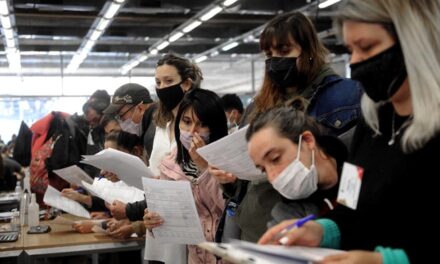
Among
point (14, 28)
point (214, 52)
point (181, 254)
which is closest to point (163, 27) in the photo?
point (214, 52)

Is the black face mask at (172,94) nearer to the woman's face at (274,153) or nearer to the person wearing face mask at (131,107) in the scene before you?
the person wearing face mask at (131,107)

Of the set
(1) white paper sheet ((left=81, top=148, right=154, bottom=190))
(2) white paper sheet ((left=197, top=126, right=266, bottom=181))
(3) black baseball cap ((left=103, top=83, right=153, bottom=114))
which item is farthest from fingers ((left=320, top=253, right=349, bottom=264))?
(3) black baseball cap ((left=103, top=83, right=153, bottom=114))

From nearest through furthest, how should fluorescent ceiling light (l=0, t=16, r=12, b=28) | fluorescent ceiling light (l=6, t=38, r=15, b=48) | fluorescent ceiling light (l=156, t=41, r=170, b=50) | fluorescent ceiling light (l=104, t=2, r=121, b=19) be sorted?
fluorescent ceiling light (l=104, t=2, r=121, b=19) < fluorescent ceiling light (l=0, t=16, r=12, b=28) < fluorescent ceiling light (l=6, t=38, r=15, b=48) < fluorescent ceiling light (l=156, t=41, r=170, b=50)

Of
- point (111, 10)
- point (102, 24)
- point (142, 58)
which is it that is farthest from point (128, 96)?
point (142, 58)

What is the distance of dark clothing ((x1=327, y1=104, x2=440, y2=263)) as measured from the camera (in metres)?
1.05

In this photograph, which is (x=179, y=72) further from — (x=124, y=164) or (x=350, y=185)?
(x=350, y=185)

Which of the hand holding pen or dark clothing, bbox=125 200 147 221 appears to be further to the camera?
dark clothing, bbox=125 200 147 221

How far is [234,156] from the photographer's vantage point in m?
1.74

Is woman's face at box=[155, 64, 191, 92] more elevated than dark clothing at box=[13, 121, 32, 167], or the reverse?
woman's face at box=[155, 64, 191, 92]

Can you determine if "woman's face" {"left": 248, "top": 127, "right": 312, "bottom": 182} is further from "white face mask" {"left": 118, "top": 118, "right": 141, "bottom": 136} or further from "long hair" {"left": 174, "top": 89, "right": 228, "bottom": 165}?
"white face mask" {"left": 118, "top": 118, "right": 141, "bottom": 136}

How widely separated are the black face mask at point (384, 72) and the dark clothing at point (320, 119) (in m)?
0.44

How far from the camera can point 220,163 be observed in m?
1.77

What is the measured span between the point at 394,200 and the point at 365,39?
1.11ft

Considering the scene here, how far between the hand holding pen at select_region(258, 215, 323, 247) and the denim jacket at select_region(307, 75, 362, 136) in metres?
0.51
